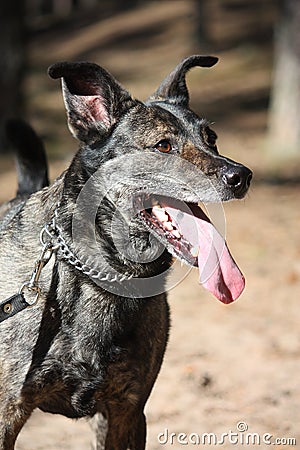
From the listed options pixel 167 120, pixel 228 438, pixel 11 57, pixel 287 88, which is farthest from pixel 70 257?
pixel 11 57

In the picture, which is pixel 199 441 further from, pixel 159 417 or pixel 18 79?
pixel 18 79

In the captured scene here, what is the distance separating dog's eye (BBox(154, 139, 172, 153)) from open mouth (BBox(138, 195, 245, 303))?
0.84 ft

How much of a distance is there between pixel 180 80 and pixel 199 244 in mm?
1163

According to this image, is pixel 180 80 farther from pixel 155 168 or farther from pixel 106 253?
pixel 106 253

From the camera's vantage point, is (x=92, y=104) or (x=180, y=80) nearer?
(x=92, y=104)

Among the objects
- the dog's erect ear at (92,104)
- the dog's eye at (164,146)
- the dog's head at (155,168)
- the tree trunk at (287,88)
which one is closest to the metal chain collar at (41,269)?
the dog's head at (155,168)

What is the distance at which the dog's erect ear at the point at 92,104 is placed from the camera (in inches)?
155

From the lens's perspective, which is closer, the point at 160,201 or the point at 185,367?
the point at 160,201

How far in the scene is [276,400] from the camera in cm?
527

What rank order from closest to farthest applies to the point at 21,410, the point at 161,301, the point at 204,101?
the point at 21,410 < the point at 161,301 < the point at 204,101

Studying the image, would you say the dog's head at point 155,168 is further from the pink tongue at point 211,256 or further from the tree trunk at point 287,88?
the tree trunk at point 287,88

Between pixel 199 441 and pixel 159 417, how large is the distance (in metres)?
0.40

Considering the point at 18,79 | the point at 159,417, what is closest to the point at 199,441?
the point at 159,417

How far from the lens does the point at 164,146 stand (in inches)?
153
